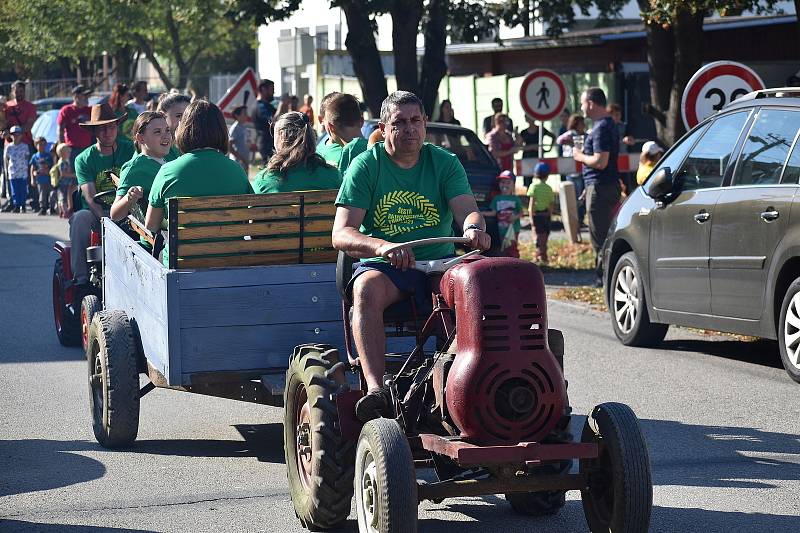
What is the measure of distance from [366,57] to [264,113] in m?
2.28

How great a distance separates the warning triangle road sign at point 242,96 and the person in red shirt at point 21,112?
16.1 ft

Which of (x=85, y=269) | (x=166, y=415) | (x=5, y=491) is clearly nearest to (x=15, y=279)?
(x=85, y=269)

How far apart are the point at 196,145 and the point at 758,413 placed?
3723mm

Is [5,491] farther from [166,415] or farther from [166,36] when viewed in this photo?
[166,36]

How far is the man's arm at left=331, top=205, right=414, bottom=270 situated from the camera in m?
6.05

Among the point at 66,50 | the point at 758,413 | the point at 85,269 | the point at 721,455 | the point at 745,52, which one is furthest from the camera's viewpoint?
the point at 66,50

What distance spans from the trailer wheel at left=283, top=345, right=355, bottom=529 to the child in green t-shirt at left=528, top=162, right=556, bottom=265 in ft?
36.7

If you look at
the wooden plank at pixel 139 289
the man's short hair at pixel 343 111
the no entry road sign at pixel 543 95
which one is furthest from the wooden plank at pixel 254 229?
Result: the no entry road sign at pixel 543 95

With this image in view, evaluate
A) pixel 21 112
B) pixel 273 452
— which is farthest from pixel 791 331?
pixel 21 112

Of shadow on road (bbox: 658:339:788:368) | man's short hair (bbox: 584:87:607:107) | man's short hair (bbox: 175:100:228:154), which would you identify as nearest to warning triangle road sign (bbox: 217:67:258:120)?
man's short hair (bbox: 584:87:607:107)

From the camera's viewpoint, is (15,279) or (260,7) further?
(260,7)

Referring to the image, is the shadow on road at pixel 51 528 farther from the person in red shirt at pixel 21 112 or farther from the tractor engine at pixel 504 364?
the person in red shirt at pixel 21 112

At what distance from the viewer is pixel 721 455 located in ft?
25.8

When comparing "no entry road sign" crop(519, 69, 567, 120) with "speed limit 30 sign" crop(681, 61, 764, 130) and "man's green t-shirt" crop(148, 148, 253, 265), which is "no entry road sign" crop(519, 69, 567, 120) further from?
"man's green t-shirt" crop(148, 148, 253, 265)
